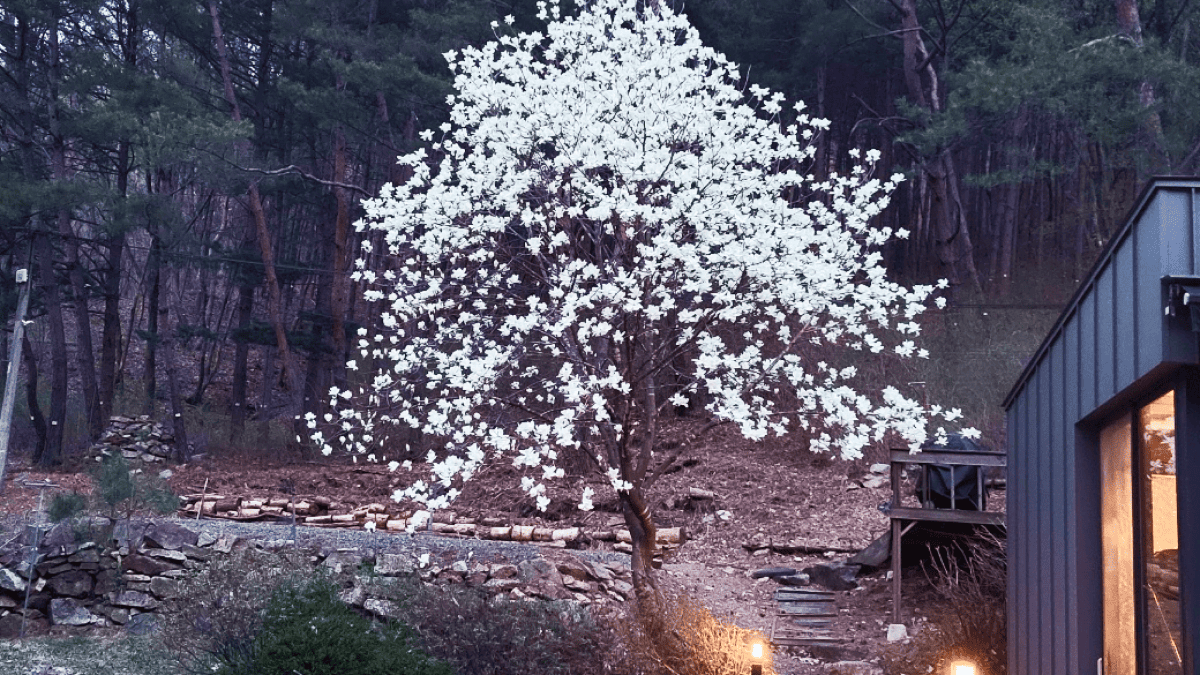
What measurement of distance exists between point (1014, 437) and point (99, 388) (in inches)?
741

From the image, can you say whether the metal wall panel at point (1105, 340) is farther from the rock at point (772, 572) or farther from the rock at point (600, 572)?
the rock at point (772, 572)

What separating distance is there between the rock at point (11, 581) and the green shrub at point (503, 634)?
4.59 m

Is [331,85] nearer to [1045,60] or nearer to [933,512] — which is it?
[1045,60]

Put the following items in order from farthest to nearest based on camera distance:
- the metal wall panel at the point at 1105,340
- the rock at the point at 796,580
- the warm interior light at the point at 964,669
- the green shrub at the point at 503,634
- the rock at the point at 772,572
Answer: the rock at the point at 772,572
the rock at the point at 796,580
the green shrub at the point at 503,634
the warm interior light at the point at 964,669
the metal wall panel at the point at 1105,340

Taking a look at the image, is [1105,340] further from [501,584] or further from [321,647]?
[501,584]

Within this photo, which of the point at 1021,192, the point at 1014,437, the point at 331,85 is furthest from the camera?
the point at 1021,192

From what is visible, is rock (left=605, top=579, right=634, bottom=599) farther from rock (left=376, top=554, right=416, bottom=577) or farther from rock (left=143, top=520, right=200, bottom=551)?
rock (left=143, top=520, right=200, bottom=551)

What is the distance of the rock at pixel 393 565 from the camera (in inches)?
413

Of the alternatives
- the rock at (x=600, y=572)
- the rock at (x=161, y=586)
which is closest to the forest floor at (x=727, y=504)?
the rock at (x=600, y=572)

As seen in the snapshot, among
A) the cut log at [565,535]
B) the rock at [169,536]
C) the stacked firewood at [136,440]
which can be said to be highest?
the stacked firewood at [136,440]

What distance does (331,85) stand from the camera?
20.5 meters

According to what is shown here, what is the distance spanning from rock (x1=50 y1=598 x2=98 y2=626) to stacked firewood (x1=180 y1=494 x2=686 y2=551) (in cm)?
301

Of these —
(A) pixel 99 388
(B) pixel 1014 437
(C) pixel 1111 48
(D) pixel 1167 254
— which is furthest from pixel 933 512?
(A) pixel 99 388

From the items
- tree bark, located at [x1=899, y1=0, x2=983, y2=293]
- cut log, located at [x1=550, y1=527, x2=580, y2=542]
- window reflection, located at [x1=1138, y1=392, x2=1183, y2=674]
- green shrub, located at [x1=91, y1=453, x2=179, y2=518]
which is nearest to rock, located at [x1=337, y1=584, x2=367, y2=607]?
green shrub, located at [x1=91, y1=453, x2=179, y2=518]
